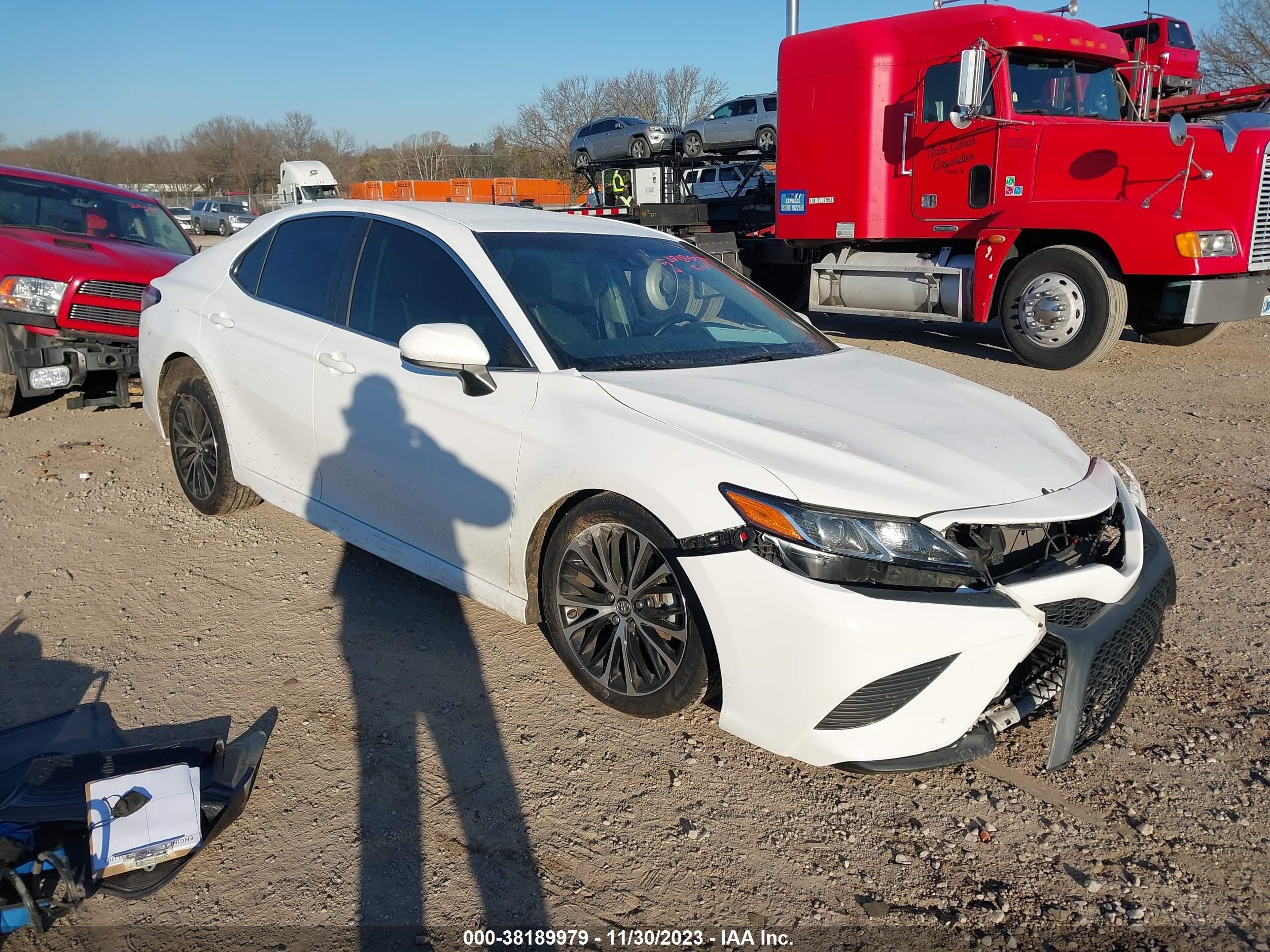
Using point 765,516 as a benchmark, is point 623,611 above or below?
below

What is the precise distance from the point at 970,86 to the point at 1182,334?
141 inches

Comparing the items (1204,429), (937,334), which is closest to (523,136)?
(937,334)

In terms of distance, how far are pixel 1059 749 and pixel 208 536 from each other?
4.13 meters

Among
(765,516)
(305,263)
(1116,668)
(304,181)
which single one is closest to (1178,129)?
(1116,668)

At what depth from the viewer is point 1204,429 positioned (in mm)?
6859

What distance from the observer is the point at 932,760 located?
104 inches

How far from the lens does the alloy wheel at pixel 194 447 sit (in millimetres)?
4863

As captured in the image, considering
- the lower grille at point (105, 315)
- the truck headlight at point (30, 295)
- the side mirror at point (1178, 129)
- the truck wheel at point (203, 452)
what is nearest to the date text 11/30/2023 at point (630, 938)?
the truck wheel at point (203, 452)

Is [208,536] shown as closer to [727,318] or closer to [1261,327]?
[727,318]

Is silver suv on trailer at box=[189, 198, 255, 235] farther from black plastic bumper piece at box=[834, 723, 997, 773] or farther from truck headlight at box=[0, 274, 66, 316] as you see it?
black plastic bumper piece at box=[834, 723, 997, 773]

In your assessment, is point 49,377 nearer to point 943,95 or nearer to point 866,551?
point 866,551

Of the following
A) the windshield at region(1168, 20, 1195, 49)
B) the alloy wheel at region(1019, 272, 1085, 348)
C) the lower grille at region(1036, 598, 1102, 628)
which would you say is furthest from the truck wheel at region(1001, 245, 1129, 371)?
the lower grille at region(1036, 598, 1102, 628)

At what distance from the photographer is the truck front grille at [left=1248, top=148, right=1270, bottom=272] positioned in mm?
8305

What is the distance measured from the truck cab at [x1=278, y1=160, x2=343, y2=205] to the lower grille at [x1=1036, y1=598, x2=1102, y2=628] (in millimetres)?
33061
